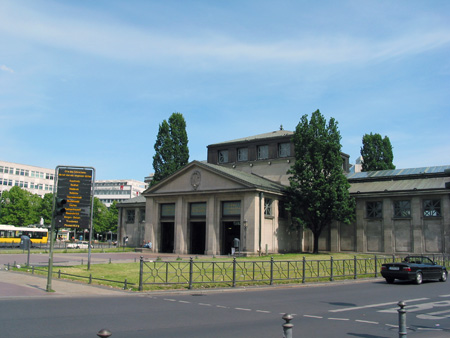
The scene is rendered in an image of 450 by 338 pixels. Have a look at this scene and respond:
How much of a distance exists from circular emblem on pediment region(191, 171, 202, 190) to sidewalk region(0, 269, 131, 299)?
29809 millimetres

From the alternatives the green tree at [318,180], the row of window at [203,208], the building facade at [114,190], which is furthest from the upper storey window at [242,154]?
the building facade at [114,190]

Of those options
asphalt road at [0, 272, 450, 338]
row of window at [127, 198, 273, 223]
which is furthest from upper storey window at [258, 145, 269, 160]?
asphalt road at [0, 272, 450, 338]

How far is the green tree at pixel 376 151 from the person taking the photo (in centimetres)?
7044

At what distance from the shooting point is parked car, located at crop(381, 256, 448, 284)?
21.9 meters

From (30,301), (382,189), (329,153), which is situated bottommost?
(30,301)

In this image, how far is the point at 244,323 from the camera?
11.0 m

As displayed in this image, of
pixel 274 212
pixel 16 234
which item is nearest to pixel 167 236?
pixel 274 212

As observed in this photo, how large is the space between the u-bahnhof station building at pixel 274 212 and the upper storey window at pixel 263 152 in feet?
0.45

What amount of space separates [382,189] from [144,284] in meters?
36.5

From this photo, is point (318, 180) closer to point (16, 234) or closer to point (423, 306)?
point (423, 306)

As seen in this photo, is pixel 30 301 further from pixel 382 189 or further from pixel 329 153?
pixel 382 189

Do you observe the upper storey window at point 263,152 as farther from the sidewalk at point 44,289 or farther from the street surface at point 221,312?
the sidewalk at point 44,289

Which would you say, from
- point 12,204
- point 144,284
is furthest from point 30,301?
point 12,204

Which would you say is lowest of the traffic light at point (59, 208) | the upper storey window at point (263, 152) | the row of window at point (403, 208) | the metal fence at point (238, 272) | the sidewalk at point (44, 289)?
the sidewalk at point (44, 289)
